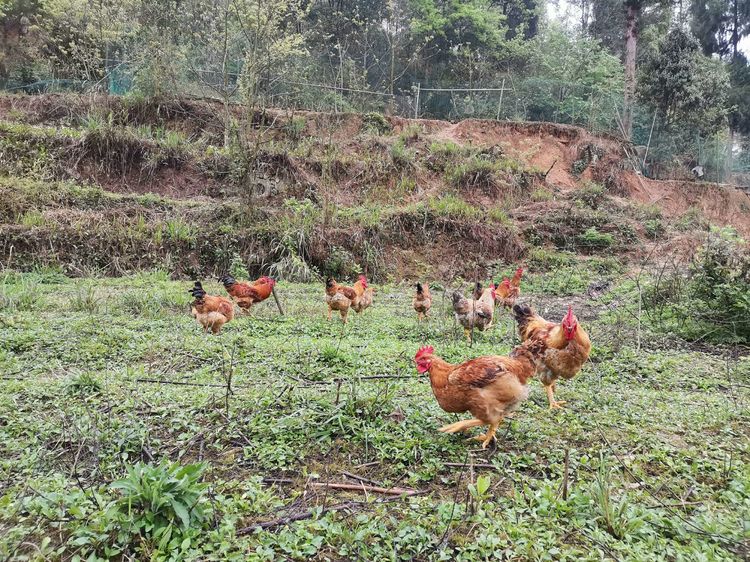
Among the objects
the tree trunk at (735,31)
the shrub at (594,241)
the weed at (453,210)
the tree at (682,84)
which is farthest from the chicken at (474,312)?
the tree trunk at (735,31)

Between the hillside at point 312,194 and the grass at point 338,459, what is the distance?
7.46 meters

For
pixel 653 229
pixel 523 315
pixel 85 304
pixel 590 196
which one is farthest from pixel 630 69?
pixel 85 304

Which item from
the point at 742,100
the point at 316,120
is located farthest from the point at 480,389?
the point at 742,100

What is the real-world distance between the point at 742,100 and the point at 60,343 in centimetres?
3601

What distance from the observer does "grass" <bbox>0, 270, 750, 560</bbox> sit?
2301 millimetres

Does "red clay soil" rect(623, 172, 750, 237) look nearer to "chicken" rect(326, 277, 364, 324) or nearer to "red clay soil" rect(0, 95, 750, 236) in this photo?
"red clay soil" rect(0, 95, 750, 236)

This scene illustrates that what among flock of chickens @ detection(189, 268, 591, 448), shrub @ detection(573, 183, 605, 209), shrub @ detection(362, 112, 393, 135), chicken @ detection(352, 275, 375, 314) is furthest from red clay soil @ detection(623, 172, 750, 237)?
flock of chickens @ detection(189, 268, 591, 448)

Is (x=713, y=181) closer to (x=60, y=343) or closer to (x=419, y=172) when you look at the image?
(x=419, y=172)

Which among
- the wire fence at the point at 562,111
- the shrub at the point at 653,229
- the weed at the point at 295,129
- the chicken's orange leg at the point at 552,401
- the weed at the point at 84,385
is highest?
the wire fence at the point at 562,111

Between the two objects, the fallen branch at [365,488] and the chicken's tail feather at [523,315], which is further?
Answer: the chicken's tail feather at [523,315]

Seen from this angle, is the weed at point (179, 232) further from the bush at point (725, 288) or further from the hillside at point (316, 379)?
the bush at point (725, 288)

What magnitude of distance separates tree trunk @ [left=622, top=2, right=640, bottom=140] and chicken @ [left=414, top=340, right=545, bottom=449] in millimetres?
22934

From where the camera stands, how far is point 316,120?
63.6ft

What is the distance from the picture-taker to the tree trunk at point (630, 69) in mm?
22438
